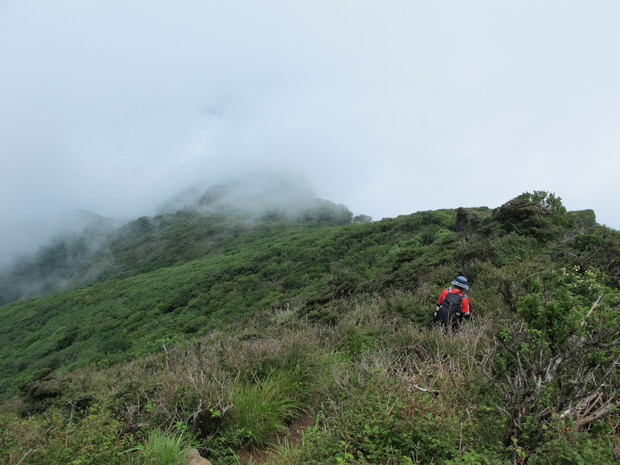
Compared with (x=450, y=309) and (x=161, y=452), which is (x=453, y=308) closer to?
(x=450, y=309)

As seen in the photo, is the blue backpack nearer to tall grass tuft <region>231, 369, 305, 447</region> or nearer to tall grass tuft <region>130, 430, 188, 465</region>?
tall grass tuft <region>231, 369, 305, 447</region>

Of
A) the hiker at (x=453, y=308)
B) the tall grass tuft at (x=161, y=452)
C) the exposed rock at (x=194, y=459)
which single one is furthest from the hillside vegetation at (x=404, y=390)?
the hiker at (x=453, y=308)

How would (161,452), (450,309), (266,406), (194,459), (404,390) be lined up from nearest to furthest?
(161,452)
(194,459)
(404,390)
(266,406)
(450,309)

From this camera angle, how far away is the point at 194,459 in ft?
9.61

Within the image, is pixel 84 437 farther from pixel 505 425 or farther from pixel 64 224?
pixel 64 224

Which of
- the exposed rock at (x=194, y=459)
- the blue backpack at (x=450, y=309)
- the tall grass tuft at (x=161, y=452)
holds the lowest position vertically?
the exposed rock at (x=194, y=459)

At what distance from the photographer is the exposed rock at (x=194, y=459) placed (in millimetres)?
2889

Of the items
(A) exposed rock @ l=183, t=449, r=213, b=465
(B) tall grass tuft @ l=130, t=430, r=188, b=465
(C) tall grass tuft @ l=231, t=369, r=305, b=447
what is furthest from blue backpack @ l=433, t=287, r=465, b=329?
(B) tall grass tuft @ l=130, t=430, r=188, b=465

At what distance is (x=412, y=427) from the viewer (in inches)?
102

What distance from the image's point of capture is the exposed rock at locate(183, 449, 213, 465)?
Answer: 2.89 meters

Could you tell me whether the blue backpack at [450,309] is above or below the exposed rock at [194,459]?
above

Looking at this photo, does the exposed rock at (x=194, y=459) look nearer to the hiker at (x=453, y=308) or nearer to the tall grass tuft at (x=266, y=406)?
the tall grass tuft at (x=266, y=406)

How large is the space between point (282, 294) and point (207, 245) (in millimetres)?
33709

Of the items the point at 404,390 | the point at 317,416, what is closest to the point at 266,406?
the point at 317,416
